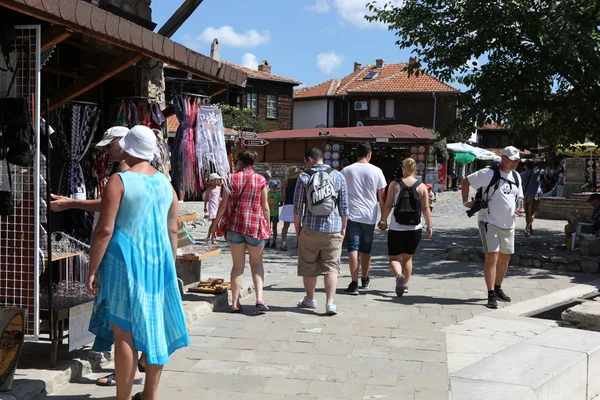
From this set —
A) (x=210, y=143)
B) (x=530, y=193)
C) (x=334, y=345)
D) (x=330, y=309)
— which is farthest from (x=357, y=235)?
(x=530, y=193)

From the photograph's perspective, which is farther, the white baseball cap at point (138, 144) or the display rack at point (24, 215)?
the display rack at point (24, 215)

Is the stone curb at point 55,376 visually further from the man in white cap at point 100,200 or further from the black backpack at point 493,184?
the black backpack at point 493,184

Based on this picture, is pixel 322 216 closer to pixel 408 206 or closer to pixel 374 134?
pixel 408 206

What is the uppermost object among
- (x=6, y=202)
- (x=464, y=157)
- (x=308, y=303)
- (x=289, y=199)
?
(x=464, y=157)

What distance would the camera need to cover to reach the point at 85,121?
6289mm

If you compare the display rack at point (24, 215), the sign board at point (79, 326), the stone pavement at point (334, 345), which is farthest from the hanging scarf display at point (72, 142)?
the stone pavement at point (334, 345)

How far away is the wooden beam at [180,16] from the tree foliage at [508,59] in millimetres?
4972

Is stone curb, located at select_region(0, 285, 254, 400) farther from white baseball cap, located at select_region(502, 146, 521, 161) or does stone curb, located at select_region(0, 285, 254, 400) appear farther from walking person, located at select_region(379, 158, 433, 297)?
white baseball cap, located at select_region(502, 146, 521, 161)

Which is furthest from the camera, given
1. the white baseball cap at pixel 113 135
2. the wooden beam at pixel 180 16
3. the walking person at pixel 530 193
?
the walking person at pixel 530 193

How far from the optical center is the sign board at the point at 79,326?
4.97 metres

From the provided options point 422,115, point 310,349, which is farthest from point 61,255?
point 422,115

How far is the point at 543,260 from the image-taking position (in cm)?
1123

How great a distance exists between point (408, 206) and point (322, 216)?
1485 millimetres

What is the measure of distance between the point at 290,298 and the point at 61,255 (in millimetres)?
3416
